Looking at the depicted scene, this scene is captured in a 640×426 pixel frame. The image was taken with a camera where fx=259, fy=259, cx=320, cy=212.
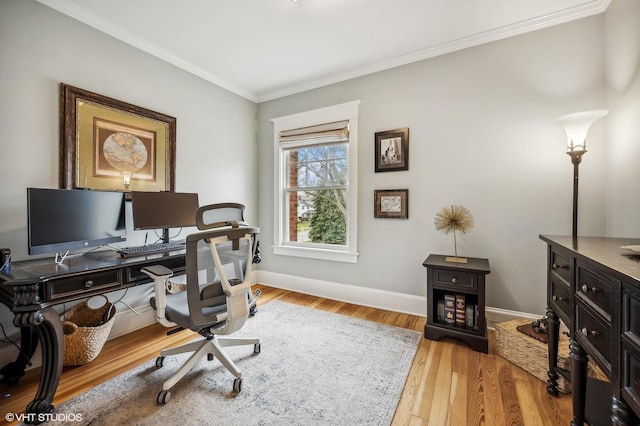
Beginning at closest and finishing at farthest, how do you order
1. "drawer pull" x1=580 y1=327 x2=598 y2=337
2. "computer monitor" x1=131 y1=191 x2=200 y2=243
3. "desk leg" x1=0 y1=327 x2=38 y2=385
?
1. "drawer pull" x1=580 y1=327 x2=598 y2=337
2. "desk leg" x1=0 y1=327 x2=38 y2=385
3. "computer monitor" x1=131 y1=191 x2=200 y2=243

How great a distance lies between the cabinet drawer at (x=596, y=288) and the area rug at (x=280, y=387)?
1.10 meters

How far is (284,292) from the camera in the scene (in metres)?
3.44

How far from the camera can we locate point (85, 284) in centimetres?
153

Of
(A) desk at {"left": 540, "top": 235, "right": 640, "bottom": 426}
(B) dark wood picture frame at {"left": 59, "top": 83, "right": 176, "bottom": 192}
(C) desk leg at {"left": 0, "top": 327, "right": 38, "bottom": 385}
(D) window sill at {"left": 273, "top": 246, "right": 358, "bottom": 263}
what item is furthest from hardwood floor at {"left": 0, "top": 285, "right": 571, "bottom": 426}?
(B) dark wood picture frame at {"left": 59, "top": 83, "right": 176, "bottom": 192}

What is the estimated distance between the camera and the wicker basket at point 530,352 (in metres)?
1.65

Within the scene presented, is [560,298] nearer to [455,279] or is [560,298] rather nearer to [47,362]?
[455,279]

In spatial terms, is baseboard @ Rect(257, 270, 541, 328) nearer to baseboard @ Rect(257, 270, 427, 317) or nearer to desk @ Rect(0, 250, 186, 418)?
baseboard @ Rect(257, 270, 427, 317)

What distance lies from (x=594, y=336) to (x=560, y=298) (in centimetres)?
47

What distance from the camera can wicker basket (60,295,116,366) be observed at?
180cm

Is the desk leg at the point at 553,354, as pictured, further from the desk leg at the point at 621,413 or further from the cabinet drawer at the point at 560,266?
the desk leg at the point at 621,413

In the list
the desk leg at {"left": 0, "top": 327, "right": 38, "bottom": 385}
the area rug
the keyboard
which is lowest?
the area rug

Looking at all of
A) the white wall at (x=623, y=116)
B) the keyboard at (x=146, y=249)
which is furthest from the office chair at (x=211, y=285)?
the white wall at (x=623, y=116)

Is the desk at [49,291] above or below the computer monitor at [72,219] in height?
below

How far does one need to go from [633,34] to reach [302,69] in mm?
2632
